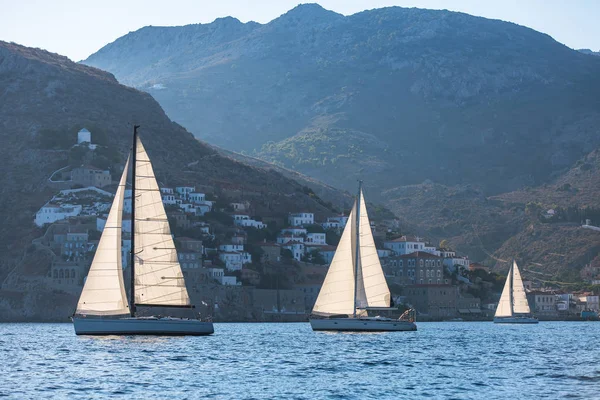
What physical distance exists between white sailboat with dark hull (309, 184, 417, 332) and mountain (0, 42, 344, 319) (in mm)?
52312

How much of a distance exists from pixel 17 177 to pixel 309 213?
4261cm

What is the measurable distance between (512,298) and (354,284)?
5759 cm

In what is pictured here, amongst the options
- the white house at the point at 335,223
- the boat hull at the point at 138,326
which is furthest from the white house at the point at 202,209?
the boat hull at the point at 138,326

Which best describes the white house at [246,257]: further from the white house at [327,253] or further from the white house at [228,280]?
the white house at [327,253]

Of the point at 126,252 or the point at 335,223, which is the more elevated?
the point at 335,223

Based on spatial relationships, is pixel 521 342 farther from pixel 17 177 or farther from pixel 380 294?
pixel 17 177

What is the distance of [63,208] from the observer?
142 meters

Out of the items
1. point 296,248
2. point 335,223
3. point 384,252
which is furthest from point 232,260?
point 335,223

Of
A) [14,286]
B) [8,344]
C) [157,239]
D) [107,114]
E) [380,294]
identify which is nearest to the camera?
[157,239]

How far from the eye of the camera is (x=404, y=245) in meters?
166

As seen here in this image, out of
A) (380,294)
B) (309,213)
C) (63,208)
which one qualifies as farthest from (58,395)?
(309,213)

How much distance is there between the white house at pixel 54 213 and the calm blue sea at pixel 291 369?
7241cm

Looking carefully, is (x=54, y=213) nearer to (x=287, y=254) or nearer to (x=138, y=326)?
(x=287, y=254)

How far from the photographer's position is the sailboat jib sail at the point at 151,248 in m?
60.7
